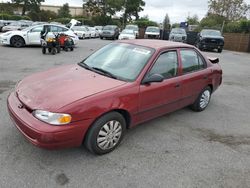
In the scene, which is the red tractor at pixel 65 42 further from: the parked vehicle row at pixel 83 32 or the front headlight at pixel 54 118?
the parked vehicle row at pixel 83 32

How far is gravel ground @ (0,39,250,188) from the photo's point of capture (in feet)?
9.45

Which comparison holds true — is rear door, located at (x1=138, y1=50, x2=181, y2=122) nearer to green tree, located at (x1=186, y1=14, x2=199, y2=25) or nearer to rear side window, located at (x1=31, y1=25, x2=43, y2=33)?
rear side window, located at (x1=31, y1=25, x2=43, y2=33)

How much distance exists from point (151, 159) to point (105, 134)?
0.73 metres

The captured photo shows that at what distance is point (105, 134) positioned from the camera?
10.9ft

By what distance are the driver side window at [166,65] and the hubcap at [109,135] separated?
1.02m

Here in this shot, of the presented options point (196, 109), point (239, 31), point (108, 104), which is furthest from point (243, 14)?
point (108, 104)

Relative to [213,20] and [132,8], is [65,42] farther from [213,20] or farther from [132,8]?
[132,8]

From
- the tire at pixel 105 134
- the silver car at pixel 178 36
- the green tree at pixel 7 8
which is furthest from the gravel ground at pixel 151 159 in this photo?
the green tree at pixel 7 8

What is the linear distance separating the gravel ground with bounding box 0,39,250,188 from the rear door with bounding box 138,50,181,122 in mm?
425

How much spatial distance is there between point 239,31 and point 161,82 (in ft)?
74.6

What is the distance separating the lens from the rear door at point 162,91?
3.72 metres

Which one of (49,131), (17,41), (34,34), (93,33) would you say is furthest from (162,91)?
(93,33)

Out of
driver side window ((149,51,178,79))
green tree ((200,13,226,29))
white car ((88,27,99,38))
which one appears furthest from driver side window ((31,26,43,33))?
green tree ((200,13,226,29))

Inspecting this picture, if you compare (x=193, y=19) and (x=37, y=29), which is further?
(x=193, y=19)
